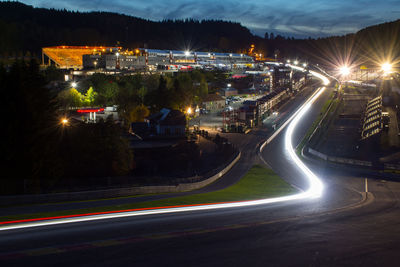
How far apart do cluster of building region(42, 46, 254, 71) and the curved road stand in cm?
8691

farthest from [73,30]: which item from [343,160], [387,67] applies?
[343,160]

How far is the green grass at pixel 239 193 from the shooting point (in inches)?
541

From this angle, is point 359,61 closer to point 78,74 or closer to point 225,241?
point 78,74

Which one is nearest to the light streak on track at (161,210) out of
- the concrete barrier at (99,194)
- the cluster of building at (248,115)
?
the concrete barrier at (99,194)

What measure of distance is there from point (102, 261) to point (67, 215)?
4605 millimetres

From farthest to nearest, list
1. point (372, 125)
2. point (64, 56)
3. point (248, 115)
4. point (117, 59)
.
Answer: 1. point (64, 56)
2. point (117, 59)
3. point (248, 115)
4. point (372, 125)

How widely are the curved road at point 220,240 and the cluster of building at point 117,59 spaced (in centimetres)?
8691

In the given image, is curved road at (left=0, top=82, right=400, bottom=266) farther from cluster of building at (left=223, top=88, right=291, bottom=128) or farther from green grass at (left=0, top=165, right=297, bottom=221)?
cluster of building at (left=223, top=88, right=291, bottom=128)

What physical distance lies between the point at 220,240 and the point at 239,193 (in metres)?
10.2

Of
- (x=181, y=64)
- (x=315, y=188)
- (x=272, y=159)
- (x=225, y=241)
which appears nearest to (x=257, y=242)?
(x=225, y=241)

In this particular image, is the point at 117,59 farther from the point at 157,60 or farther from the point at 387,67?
the point at 387,67

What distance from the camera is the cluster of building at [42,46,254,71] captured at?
324ft

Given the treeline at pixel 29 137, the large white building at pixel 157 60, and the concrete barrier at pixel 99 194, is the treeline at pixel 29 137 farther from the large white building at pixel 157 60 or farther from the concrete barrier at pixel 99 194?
the large white building at pixel 157 60

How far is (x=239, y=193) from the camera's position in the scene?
20.5 meters
